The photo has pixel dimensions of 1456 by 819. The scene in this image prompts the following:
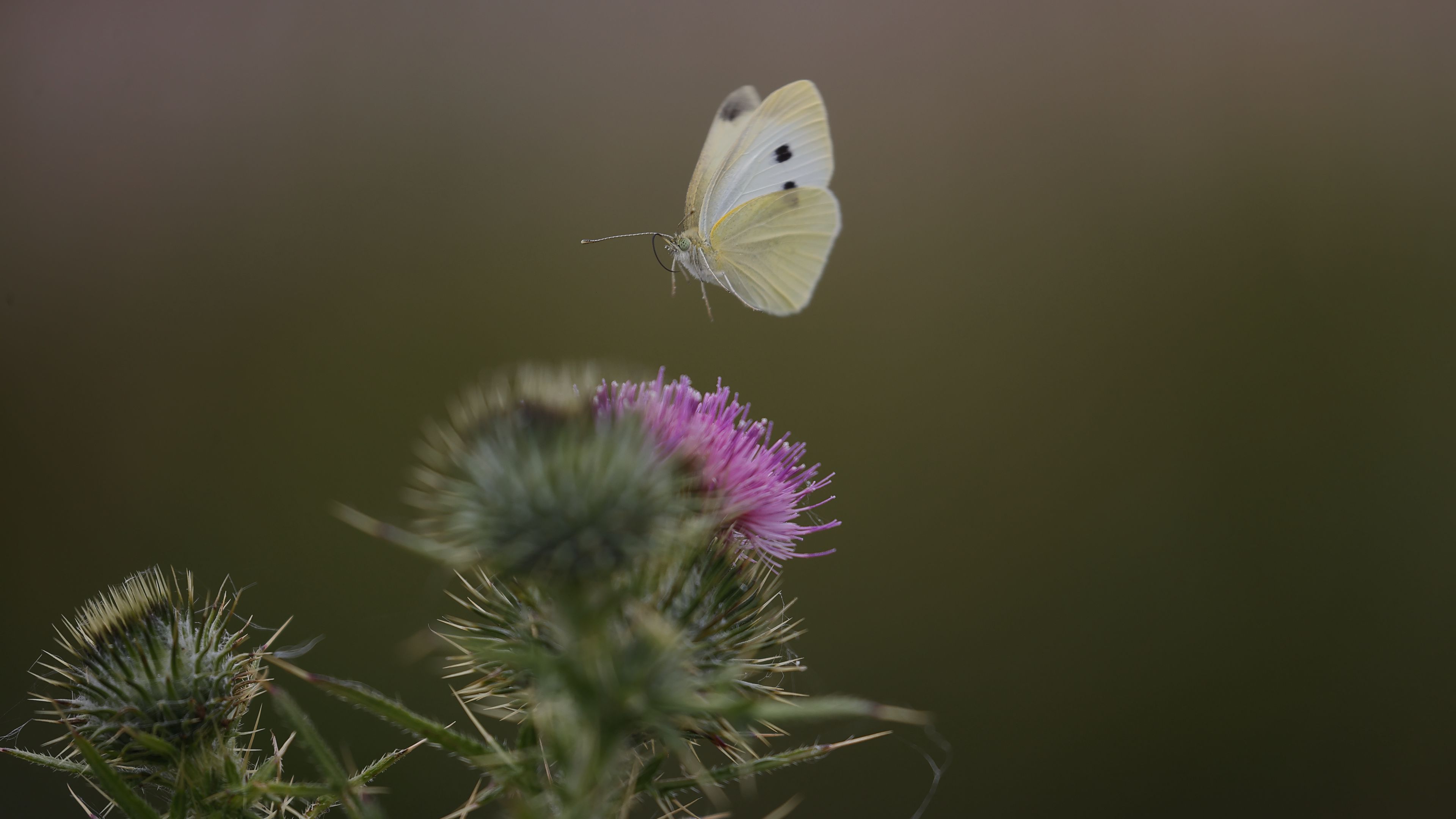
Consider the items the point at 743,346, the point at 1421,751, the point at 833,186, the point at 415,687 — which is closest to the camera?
the point at 415,687

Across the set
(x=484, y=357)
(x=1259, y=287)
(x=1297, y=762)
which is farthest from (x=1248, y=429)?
(x=484, y=357)

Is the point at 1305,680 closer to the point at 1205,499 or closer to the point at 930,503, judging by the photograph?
the point at 1205,499

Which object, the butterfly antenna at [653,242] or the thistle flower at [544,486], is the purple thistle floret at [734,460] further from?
the butterfly antenna at [653,242]

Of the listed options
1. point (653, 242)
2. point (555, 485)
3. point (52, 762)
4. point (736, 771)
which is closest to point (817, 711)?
point (736, 771)

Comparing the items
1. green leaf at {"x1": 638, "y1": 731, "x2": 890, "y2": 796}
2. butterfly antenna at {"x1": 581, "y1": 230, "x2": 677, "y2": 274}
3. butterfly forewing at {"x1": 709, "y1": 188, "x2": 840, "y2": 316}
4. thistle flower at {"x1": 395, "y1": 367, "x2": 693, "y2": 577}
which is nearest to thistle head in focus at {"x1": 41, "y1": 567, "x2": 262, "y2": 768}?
thistle flower at {"x1": 395, "y1": 367, "x2": 693, "y2": 577}

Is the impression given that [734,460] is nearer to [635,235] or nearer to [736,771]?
[736,771]

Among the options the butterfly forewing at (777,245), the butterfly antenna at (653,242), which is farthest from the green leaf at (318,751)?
the butterfly forewing at (777,245)
